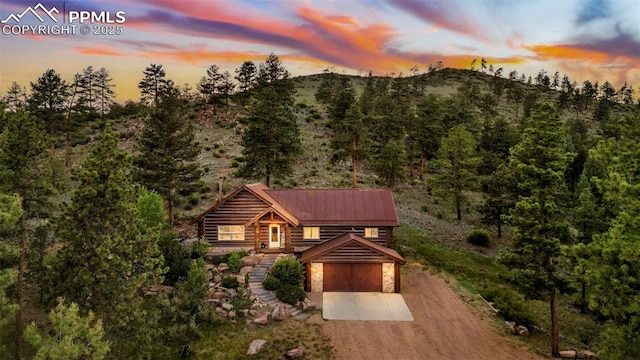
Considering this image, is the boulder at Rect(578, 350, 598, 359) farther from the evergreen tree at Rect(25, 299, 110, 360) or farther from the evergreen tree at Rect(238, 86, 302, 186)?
the evergreen tree at Rect(238, 86, 302, 186)

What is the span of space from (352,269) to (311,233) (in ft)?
18.2

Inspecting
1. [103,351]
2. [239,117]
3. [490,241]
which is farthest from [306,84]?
[103,351]

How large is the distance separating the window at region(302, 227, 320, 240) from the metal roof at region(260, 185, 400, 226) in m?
0.75

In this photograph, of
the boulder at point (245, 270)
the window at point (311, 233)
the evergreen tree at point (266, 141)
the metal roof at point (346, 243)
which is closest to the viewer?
the metal roof at point (346, 243)

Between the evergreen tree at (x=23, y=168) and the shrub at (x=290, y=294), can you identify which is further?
the shrub at (x=290, y=294)

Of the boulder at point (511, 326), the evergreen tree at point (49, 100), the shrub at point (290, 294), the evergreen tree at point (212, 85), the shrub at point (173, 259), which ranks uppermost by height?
the evergreen tree at point (212, 85)

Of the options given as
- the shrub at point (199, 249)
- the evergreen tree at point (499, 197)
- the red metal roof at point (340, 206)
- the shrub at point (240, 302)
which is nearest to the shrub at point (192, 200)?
the red metal roof at point (340, 206)

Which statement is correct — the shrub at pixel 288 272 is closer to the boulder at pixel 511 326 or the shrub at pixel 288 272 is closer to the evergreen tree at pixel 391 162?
the boulder at pixel 511 326

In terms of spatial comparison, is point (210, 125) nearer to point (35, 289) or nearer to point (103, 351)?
point (35, 289)

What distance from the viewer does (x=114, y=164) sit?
53.3ft

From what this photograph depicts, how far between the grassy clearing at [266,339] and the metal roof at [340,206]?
10354mm

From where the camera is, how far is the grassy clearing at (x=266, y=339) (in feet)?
63.6

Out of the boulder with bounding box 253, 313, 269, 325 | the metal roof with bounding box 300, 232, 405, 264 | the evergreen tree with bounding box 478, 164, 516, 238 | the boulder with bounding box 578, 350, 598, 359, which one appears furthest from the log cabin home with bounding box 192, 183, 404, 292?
the evergreen tree with bounding box 478, 164, 516, 238

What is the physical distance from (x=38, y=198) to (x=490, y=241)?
Result: 41.7 meters
